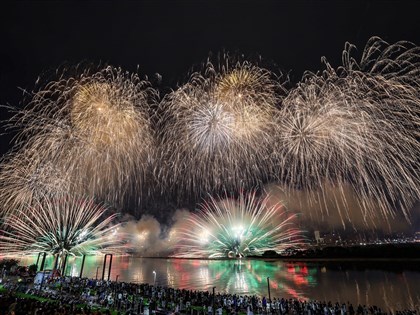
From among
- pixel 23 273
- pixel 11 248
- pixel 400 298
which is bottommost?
pixel 400 298

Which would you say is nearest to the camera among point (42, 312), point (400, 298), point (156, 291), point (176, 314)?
point (42, 312)

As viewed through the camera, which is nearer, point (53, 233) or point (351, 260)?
point (53, 233)

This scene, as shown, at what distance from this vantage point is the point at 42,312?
1567 centimetres

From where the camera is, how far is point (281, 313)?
21.5m

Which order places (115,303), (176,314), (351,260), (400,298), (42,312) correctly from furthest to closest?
(351,260) → (400,298) → (115,303) → (176,314) → (42,312)

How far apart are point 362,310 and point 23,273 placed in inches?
1663

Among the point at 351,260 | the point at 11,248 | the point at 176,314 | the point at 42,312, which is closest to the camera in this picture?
the point at 42,312

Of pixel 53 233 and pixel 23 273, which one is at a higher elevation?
pixel 53 233

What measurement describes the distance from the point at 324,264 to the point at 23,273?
88.1 meters

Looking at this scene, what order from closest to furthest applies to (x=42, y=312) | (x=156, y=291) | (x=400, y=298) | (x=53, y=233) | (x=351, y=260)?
(x=42, y=312), (x=156, y=291), (x=400, y=298), (x=53, y=233), (x=351, y=260)

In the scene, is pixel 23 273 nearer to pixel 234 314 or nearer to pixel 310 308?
pixel 234 314

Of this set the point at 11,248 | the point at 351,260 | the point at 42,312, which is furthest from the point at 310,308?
the point at 351,260

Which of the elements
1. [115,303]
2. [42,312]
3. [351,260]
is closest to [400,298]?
[115,303]

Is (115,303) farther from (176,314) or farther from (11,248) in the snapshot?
(11,248)
